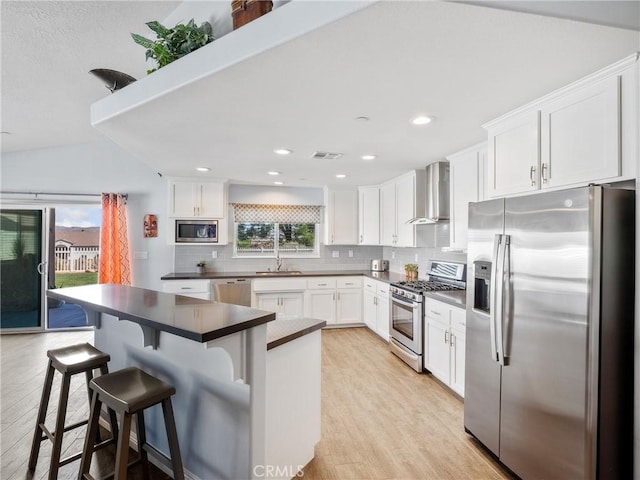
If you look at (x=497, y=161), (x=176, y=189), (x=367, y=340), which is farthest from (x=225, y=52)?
(x=367, y=340)

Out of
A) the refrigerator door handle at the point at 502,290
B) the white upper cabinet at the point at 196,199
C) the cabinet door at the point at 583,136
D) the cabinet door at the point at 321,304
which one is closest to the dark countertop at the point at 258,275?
the cabinet door at the point at 321,304

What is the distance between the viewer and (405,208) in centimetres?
440

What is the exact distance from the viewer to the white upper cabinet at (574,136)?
1.61m

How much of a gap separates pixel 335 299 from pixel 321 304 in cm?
23

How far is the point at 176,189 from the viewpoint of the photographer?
15.8 ft

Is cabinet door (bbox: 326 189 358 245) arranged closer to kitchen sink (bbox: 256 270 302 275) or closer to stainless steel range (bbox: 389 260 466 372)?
kitchen sink (bbox: 256 270 302 275)

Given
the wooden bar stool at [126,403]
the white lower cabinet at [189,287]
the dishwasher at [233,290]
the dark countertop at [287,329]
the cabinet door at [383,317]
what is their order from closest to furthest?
the wooden bar stool at [126,403]
the dark countertop at [287,329]
the dishwasher at [233,290]
the cabinet door at [383,317]
the white lower cabinet at [189,287]

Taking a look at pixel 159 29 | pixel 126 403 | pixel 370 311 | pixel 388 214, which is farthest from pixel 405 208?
pixel 126 403

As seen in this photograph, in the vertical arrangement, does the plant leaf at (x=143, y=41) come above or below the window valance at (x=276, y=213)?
above

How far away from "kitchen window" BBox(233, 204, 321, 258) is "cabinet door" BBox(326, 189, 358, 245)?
35 cm

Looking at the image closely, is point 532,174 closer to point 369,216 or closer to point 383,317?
point 383,317

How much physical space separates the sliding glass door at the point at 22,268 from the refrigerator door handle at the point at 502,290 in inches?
238
